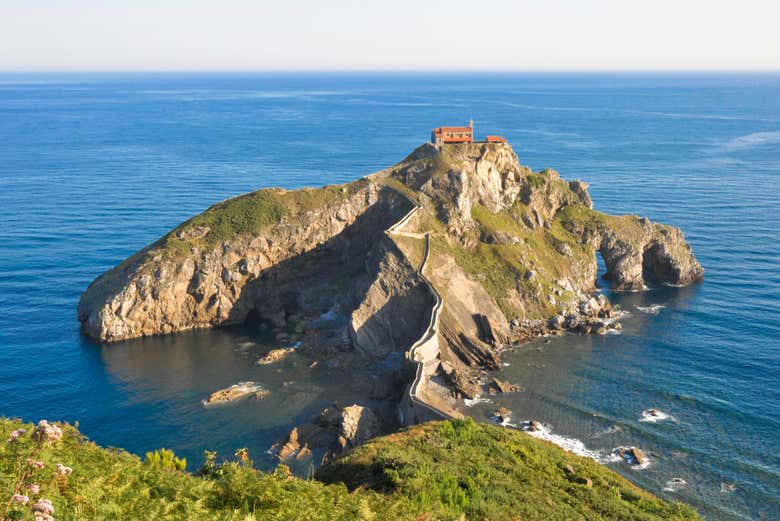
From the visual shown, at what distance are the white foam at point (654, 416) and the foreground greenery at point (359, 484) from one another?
66.6 ft

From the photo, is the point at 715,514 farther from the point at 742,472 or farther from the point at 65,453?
the point at 65,453

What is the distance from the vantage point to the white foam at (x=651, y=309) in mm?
89062

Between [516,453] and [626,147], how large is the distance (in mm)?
175914

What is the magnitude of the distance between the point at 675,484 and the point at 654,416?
36.7ft

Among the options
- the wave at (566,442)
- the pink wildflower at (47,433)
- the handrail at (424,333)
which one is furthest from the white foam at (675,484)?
the pink wildflower at (47,433)

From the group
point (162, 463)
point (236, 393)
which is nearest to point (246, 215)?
point (236, 393)

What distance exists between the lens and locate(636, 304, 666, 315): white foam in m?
89.1

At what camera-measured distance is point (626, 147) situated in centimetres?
19612

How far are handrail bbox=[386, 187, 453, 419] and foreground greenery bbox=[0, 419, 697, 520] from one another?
35.5 ft

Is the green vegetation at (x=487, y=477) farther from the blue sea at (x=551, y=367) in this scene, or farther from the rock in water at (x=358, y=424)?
the blue sea at (x=551, y=367)

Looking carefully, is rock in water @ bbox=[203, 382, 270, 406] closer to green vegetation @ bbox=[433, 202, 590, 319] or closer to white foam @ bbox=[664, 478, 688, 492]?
green vegetation @ bbox=[433, 202, 590, 319]

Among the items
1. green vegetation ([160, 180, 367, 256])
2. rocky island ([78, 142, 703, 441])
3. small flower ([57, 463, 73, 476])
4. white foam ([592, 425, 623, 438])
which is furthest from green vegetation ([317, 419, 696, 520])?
green vegetation ([160, 180, 367, 256])

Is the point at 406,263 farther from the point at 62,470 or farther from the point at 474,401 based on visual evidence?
the point at 62,470

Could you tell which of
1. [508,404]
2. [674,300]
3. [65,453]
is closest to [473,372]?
[508,404]
